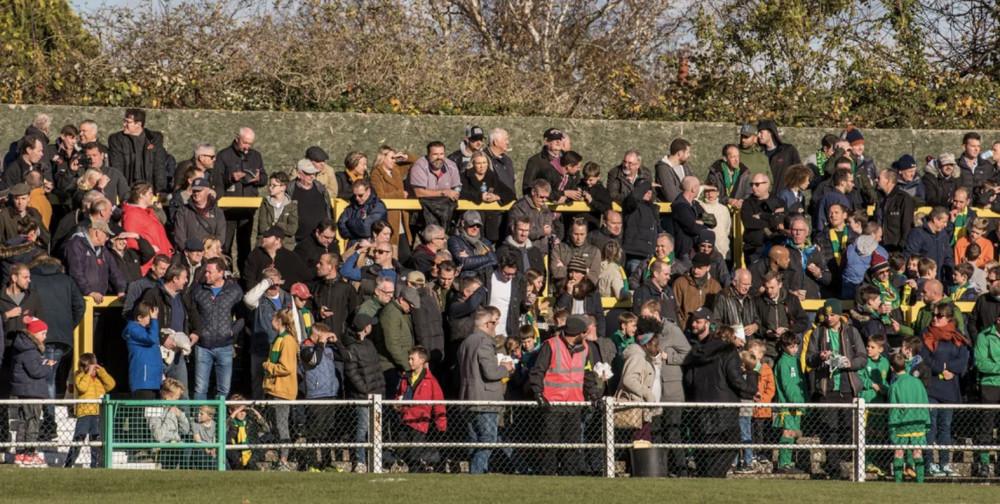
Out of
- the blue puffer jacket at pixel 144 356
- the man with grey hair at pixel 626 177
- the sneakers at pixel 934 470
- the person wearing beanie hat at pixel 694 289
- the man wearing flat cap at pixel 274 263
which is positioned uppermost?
the man with grey hair at pixel 626 177

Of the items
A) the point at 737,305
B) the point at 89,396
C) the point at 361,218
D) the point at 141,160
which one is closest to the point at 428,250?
the point at 361,218

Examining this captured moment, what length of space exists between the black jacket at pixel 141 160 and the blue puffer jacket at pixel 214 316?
8.47ft

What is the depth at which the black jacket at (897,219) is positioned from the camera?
1947 centimetres

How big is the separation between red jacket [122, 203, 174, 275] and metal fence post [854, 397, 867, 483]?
6.61 m

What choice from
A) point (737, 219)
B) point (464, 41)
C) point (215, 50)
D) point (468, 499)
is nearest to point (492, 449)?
point (468, 499)

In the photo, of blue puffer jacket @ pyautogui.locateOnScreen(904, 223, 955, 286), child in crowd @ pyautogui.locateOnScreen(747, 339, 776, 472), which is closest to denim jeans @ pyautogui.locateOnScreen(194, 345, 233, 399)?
child in crowd @ pyautogui.locateOnScreen(747, 339, 776, 472)

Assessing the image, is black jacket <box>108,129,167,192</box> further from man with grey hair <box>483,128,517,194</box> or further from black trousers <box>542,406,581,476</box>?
black trousers <box>542,406,581,476</box>

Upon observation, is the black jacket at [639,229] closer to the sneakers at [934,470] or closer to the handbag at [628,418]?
the handbag at [628,418]

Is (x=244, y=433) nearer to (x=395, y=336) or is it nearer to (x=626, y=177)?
(x=395, y=336)

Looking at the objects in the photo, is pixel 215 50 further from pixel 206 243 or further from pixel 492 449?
pixel 492 449

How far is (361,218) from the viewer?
17.4m

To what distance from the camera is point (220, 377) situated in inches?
628

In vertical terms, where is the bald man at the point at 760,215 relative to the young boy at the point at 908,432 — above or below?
above

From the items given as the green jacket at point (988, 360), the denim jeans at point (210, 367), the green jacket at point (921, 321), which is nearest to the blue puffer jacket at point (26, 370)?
the denim jeans at point (210, 367)
